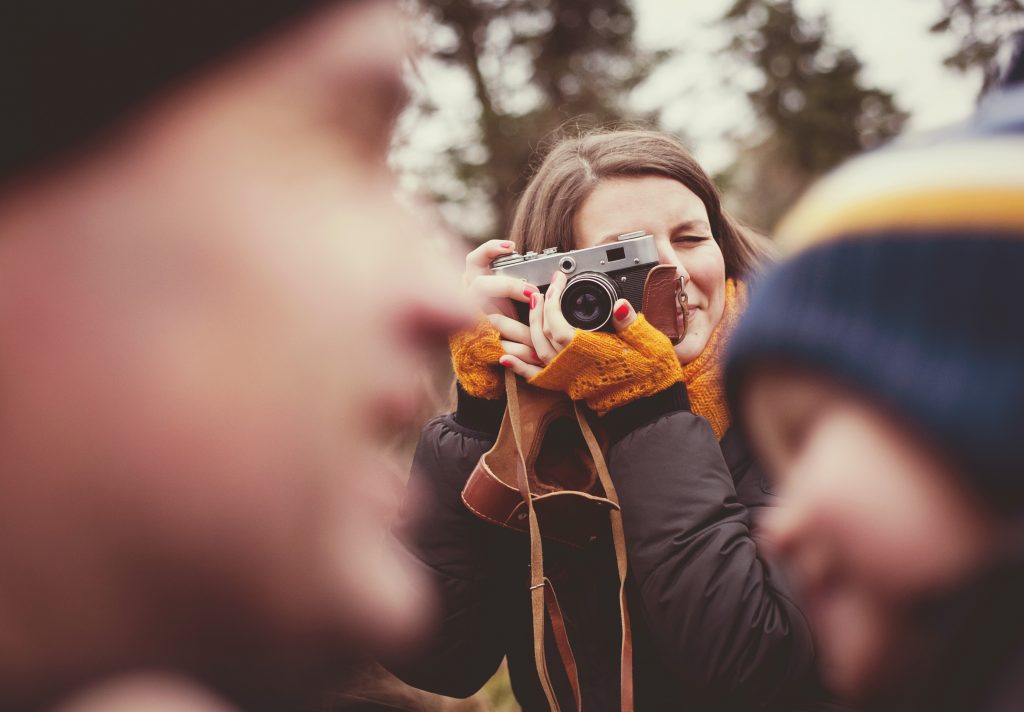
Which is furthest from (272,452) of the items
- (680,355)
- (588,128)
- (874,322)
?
(588,128)

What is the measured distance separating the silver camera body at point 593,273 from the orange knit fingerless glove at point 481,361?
130 mm

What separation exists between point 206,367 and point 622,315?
1099 mm

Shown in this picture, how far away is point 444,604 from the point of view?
4.82 ft

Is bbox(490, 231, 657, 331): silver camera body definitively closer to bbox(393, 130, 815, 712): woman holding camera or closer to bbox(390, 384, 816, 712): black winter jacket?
bbox(393, 130, 815, 712): woman holding camera

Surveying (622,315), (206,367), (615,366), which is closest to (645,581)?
(615,366)

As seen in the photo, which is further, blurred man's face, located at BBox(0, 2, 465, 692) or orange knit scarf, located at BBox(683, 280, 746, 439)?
orange knit scarf, located at BBox(683, 280, 746, 439)

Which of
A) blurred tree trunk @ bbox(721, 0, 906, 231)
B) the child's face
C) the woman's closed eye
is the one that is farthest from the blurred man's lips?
blurred tree trunk @ bbox(721, 0, 906, 231)

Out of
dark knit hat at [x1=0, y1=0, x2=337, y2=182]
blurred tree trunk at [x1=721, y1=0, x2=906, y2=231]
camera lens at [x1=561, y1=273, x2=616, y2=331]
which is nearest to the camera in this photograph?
dark knit hat at [x1=0, y1=0, x2=337, y2=182]

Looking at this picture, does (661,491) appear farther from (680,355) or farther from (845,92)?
(845,92)

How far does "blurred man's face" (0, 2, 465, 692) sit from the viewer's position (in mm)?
441

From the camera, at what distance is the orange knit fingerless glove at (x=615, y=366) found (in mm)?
1401

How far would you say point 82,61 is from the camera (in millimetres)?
443

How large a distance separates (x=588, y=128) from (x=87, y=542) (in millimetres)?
1879

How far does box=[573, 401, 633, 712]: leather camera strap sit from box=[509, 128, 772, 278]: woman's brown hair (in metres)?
0.53
